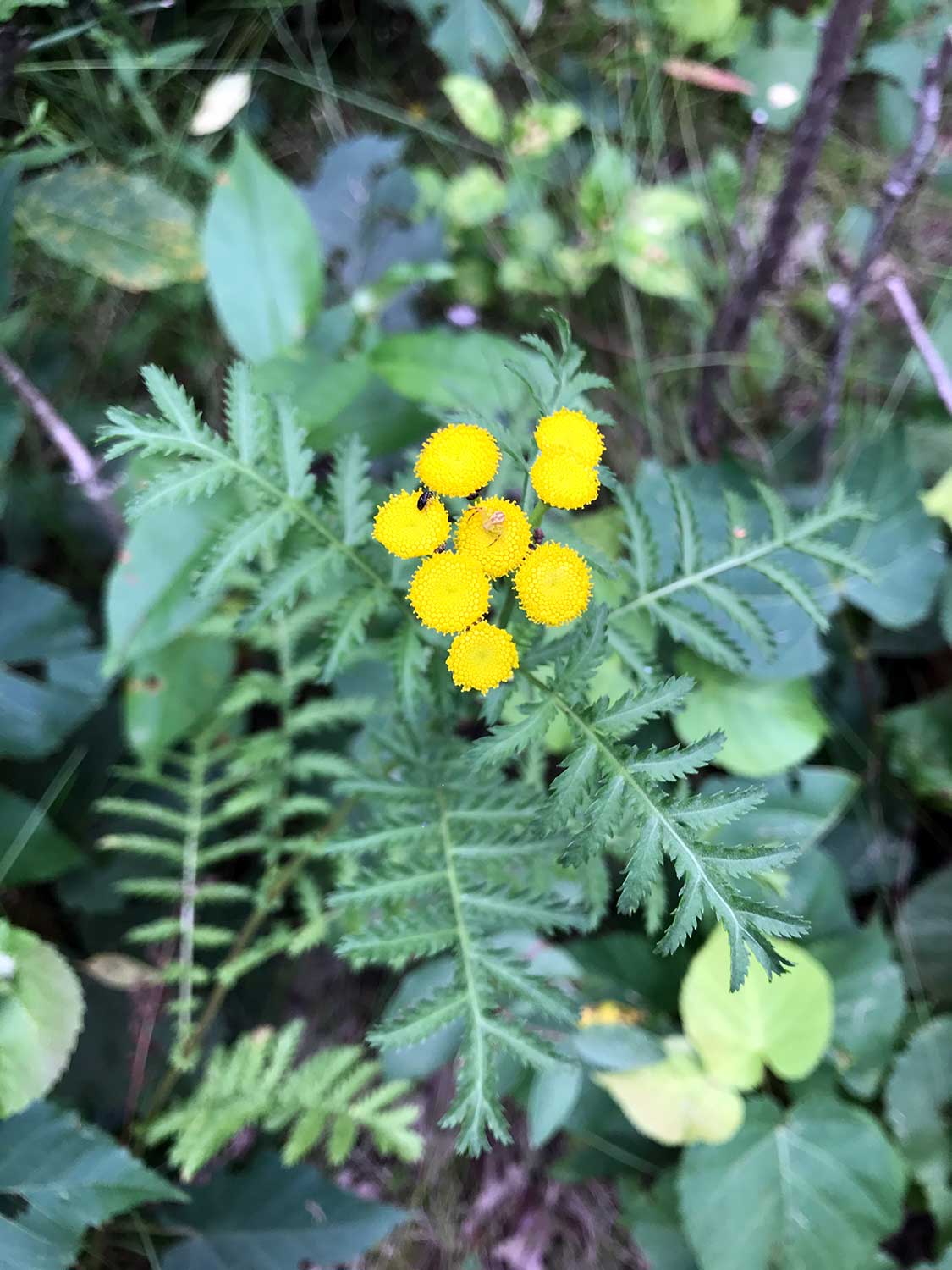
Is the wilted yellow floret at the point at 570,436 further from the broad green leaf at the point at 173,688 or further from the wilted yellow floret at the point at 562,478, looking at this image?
the broad green leaf at the point at 173,688

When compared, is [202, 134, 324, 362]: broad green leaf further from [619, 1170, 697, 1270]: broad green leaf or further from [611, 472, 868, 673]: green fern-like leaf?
[619, 1170, 697, 1270]: broad green leaf

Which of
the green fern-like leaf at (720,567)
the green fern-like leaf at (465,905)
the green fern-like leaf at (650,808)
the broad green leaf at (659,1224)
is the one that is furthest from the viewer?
the broad green leaf at (659,1224)

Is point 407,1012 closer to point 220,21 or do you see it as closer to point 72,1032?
point 72,1032

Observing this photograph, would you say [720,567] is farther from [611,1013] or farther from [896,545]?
[611,1013]

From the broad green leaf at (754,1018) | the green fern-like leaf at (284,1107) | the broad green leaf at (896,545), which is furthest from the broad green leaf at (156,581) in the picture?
the broad green leaf at (896,545)

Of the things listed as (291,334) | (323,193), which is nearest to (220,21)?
(323,193)

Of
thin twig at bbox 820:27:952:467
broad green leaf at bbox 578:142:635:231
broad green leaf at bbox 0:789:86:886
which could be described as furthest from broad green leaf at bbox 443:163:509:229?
broad green leaf at bbox 0:789:86:886
